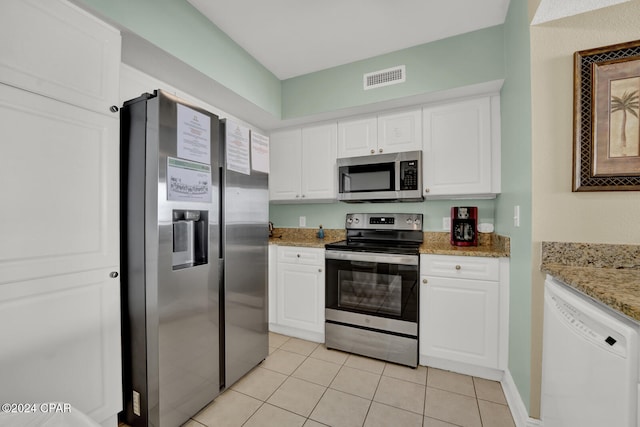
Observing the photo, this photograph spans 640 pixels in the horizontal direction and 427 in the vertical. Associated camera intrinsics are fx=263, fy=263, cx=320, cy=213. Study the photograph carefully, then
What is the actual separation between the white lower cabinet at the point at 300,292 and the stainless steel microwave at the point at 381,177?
0.69 meters

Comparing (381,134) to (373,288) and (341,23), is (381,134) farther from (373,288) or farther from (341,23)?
(373,288)

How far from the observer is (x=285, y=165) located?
115 inches

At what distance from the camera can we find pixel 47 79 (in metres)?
1.12

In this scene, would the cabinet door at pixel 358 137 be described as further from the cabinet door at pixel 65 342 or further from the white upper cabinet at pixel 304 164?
the cabinet door at pixel 65 342

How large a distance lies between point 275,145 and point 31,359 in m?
2.46

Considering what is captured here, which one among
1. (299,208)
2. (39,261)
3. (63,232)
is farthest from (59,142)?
(299,208)

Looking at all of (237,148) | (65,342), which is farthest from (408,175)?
(65,342)

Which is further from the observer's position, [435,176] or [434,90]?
[435,176]

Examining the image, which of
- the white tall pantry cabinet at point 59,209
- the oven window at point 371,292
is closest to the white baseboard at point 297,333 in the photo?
the oven window at point 371,292

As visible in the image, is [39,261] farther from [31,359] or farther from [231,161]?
[231,161]

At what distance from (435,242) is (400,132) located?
3.56 feet

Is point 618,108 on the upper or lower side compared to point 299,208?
upper

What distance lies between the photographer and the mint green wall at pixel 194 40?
1.41m

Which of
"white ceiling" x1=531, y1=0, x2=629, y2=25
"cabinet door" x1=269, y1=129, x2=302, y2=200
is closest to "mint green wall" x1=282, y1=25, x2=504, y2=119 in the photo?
"cabinet door" x1=269, y1=129, x2=302, y2=200
